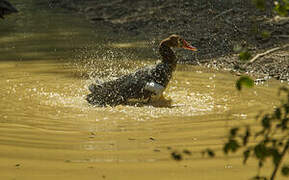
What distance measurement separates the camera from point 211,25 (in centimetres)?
1169

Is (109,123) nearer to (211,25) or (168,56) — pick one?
(168,56)

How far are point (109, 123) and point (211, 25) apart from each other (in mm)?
6835

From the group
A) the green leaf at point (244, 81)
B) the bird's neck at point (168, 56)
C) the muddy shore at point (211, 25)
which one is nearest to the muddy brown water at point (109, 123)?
the bird's neck at point (168, 56)

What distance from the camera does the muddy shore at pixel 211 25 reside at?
926cm

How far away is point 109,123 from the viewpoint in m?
5.52

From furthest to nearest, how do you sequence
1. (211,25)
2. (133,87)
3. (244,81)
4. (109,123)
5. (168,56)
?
1. (211,25)
2. (168,56)
3. (133,87)
4. (109,123)
5. (244,81)

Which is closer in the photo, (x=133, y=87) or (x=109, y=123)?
(x=109, y=123)

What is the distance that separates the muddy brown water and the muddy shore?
889 millimetres

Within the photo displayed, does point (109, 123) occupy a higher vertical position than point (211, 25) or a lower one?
lower

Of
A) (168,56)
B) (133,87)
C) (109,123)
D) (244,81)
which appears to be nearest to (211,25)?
(168,56)

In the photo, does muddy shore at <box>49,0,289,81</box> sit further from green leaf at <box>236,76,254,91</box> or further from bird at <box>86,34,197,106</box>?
green leaf at <box>236,76,254,91</box>

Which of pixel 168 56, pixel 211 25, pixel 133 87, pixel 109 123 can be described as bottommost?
pixel 109 123

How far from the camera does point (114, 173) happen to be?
152 inches

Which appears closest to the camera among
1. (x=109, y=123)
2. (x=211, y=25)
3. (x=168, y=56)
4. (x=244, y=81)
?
(x=244, y=81)
